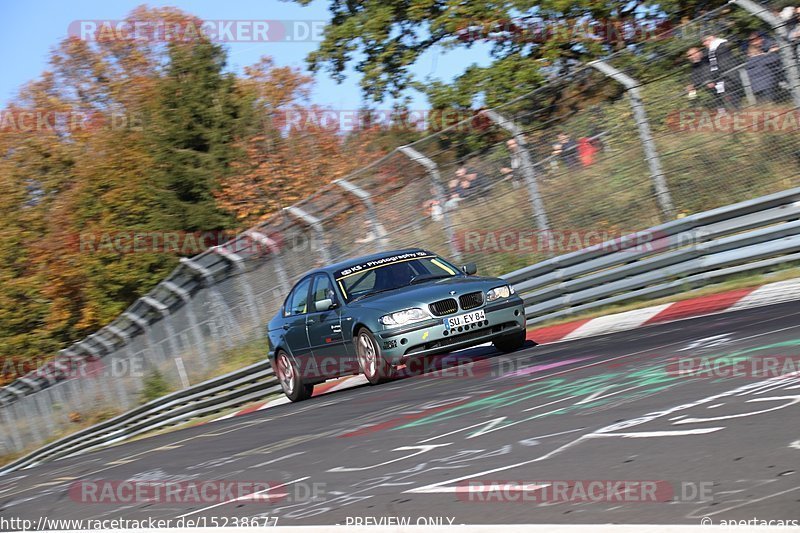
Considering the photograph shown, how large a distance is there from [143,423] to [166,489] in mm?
13444

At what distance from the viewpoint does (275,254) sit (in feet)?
61.8

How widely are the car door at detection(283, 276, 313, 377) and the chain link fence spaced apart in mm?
3057

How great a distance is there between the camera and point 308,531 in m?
4.91

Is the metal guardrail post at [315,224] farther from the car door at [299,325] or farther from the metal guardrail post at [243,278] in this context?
the car door at [299,325]

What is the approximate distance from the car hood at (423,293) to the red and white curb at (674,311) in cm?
132

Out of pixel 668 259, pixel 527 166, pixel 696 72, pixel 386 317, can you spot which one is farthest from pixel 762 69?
pixel 386 317

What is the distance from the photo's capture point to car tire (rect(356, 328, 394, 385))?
11.4m

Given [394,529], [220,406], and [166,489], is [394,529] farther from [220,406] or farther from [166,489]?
[220,406]

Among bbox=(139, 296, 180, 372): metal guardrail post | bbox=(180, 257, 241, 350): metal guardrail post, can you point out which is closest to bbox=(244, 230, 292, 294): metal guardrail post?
bbox=(180, 257, 241, 350): metal guardrail post

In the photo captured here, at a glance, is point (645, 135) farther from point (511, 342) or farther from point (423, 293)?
point (423, 293)

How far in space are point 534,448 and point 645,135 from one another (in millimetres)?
8222

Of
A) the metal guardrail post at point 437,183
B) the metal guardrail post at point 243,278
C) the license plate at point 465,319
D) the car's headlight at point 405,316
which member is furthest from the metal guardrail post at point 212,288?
the license plate at point 465,319

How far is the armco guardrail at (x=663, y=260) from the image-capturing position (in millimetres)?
11789

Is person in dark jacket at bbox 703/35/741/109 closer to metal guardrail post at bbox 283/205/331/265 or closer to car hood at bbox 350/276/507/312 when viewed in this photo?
car hood at bbox 350/276/507/312
